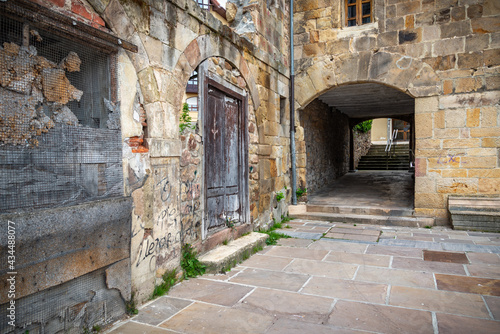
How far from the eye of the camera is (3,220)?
1634 mm

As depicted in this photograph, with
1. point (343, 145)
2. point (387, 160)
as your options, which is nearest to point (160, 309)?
point (343, 145)

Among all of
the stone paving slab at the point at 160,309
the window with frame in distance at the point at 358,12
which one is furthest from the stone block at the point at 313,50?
the stone paving slab at the point at 160,309

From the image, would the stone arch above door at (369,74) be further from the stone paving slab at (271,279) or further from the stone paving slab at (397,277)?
the stone paving slab at (271,279)

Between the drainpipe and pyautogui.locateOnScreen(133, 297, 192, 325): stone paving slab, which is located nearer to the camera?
pyautogui.locateOnScreen(133, 297, 192, 325): stone paving slab

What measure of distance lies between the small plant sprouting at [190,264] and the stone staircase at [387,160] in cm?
1258

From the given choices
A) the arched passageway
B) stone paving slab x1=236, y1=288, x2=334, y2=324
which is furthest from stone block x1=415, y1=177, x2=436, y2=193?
stone paving slab x1=236, y1=288, x2=334, y2=324

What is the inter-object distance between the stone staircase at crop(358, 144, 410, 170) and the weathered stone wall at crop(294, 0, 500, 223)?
9066mm

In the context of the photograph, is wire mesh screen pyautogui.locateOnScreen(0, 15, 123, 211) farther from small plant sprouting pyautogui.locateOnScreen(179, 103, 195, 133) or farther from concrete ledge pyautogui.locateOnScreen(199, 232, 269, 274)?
concrete ledge pyautogui.locateOnScreen(199, 232, 269, 274)

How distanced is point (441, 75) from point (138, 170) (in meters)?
5.04

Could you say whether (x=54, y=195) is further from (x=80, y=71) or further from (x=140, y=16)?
(x=140, y=16)

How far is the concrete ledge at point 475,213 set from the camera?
4875mm

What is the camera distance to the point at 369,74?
5.83 metres

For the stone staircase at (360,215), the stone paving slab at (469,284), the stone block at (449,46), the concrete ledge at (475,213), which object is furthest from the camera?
the stone staircase at (360,215)

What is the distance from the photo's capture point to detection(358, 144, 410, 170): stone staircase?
46.4 ft
